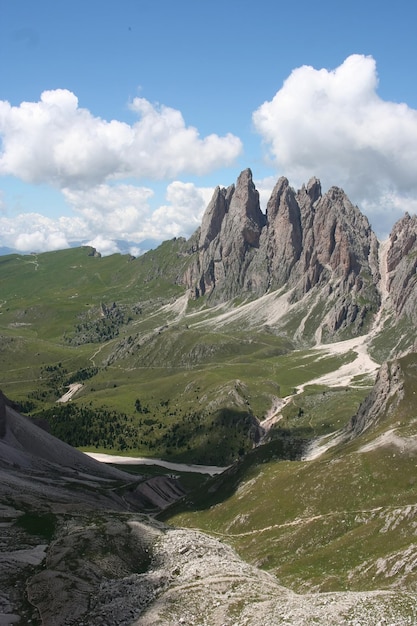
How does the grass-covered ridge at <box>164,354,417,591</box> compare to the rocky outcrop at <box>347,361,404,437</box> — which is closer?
the grass-covered ridge at <box>164,354,417,591</box>

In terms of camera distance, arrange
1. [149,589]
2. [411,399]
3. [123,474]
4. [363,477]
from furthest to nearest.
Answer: [123,474], [411,399], [363,477], [149,589]

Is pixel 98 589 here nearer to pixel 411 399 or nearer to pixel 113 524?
pixel 113 524

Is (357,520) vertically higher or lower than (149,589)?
lower

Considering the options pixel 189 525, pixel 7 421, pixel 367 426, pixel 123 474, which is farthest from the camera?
pixel 123 474

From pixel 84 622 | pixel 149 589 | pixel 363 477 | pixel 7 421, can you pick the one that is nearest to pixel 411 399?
pixel 363 477

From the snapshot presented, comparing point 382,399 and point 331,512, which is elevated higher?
point 382,399

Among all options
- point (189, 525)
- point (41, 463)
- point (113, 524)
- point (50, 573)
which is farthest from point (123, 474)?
point (50, 573)

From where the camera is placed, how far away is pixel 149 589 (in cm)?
5953

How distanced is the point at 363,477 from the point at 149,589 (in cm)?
5156

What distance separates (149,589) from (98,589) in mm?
5809

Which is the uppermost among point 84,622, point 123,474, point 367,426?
point 84,622

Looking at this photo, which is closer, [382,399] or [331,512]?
[331,512]

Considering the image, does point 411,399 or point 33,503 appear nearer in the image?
point 33,503

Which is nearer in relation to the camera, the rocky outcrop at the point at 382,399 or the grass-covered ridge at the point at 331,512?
the grass-covered ridge at the point at 331,512
